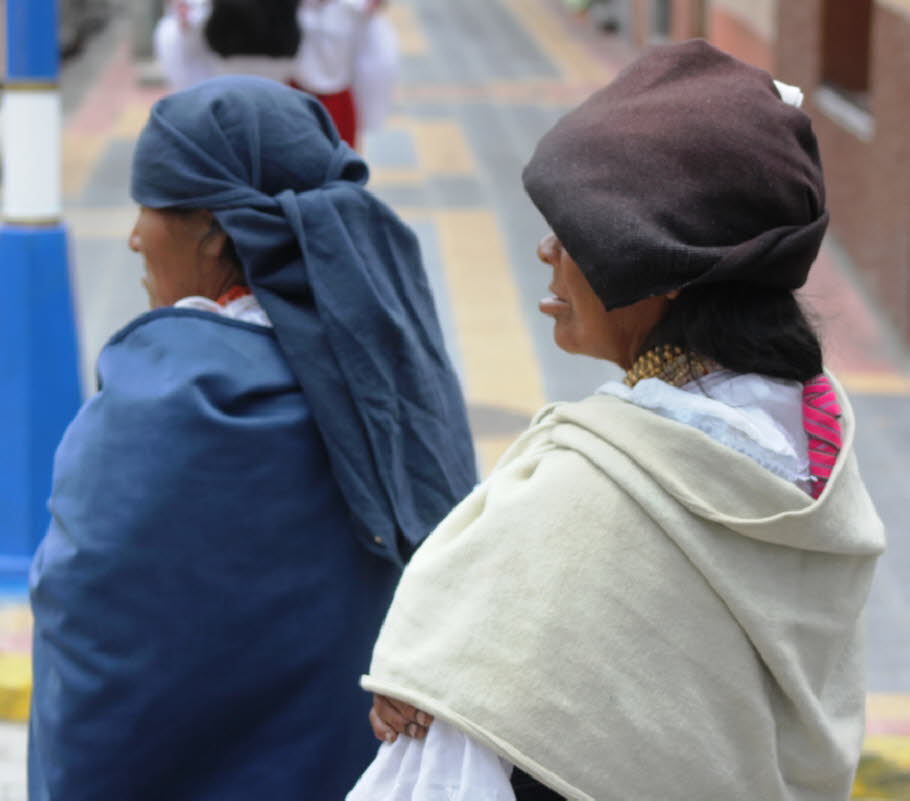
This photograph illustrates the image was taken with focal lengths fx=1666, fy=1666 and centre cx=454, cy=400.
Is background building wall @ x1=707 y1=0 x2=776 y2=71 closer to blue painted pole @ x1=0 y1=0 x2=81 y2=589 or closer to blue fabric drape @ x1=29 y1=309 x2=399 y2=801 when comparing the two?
blue painted pole @ x1=0 y1=0 x2=81 y2=589

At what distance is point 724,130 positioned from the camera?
5.97 ft

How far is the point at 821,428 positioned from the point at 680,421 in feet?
0.63

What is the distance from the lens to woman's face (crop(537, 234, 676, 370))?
1.93 m

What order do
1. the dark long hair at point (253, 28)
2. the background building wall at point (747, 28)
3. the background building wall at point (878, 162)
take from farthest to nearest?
the background building wall at point (747, 28)
the background building wall at point (878, 162)
the dark long hair at point (253, 28)

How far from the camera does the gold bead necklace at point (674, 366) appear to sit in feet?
6.28

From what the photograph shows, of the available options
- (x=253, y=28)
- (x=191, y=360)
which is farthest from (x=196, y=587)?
(x=253, y=28)

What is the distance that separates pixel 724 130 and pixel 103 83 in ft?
52.1

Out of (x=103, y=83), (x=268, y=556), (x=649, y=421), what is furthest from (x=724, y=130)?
(x=103, y=83)

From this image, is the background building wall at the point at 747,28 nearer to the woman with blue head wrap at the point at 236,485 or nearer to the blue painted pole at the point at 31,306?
the blue painted pole at the point at 31,306

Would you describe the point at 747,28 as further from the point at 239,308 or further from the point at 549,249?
the point at 549,249

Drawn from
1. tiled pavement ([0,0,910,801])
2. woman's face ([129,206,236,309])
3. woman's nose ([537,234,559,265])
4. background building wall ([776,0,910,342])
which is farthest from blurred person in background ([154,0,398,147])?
woman's nose ([537,234,559,265])

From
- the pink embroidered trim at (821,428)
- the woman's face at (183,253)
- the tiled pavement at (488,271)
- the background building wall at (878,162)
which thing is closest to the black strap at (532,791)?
the pink embroidered trim at (821,428)

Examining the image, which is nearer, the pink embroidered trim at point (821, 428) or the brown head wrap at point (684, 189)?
the brown head wrap at point (684, 189)

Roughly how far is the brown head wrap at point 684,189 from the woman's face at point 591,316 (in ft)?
0.23
